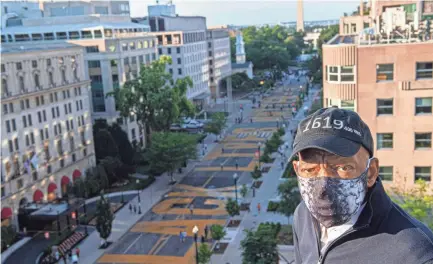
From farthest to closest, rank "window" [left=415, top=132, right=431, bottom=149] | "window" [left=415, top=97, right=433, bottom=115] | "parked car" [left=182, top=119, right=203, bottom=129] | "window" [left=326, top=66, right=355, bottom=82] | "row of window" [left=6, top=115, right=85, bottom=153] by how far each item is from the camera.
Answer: "parked car" [left=182, top=119, right=203, bottom=129] < "row of window" [left=6, top=115, right=85, bottom=153] < "window" [left=326, top=66, right=355, bottom=82] < "window" [left=415, top=132, right=431, bottom=149] < "window" [left=415, top=97, right=433, bottom=115]

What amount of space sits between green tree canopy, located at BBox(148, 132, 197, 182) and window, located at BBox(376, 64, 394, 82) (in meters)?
27.8

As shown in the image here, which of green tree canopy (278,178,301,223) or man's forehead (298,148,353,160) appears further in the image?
green tree canopy (278,178,301,223)

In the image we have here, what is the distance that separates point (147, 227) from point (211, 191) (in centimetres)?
1001

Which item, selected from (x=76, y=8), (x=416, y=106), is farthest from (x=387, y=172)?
(x=76, y=8)

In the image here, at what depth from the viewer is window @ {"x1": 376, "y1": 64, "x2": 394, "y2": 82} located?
28880 mm

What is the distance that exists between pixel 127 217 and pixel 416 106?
27.0 m

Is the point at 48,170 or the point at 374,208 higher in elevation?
the point at 374,208

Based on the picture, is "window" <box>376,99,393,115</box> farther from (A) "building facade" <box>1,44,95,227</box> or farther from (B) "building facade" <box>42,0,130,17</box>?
(B) "building facade" <box>42,0,130,17</box>

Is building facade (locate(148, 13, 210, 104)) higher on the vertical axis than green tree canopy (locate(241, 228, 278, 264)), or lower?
higher

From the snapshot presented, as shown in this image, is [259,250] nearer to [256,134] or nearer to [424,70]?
[424,70]

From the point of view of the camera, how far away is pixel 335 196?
3469mm

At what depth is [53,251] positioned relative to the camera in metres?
37.6

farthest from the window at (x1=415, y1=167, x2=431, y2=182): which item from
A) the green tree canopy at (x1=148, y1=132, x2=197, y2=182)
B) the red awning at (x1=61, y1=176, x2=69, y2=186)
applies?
the red awning at (x1=61, y1=176, x2=69, y2=186)

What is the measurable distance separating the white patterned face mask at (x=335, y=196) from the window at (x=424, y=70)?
88.3 feet
